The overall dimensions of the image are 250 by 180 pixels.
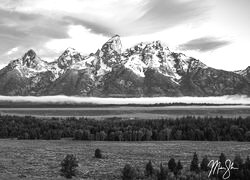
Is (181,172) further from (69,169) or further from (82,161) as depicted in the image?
(82,161)

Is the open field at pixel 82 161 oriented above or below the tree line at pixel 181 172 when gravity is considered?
below

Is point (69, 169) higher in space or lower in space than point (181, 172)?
higher

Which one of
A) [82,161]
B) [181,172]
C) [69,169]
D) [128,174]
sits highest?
[69,169]

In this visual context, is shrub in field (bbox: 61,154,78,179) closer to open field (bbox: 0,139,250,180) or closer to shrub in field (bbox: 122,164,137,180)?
open field (bbox: 0,139,250,180)

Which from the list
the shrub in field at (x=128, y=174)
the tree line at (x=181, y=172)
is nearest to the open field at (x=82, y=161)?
the tree line at (x=181, y=172)

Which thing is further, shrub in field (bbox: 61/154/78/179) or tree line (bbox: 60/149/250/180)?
shrub in field (bbox: 61/154/78/179)

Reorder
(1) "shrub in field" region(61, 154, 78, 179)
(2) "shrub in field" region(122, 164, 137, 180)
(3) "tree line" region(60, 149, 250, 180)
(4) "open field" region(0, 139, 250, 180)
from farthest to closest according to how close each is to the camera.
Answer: (4) "open field" region(0, 139, 250, 180) < (1) "shrub in field" region(61, 154, 78, 179) < (2) "shrub in field" region(122, 164, 137, 180) < (3) "tree line" region(60, 149, 250, 180)

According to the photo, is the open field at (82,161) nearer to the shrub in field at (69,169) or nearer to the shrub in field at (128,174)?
the shrub in field at (69,169)

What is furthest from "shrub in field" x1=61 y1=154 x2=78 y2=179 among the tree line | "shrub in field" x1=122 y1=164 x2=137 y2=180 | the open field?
"shrub in field" x1=122 y1=164 x2=137 y2=180

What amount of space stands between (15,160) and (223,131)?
108233 millimetres

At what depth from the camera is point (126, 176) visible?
258ft

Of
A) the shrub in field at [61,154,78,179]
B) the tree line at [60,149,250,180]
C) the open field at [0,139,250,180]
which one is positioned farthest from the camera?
the open field at [0,139,250,180]

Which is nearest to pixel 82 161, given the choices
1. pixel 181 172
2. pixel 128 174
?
pixel 128 174

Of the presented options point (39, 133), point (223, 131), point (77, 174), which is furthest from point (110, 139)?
point (77, 174)
